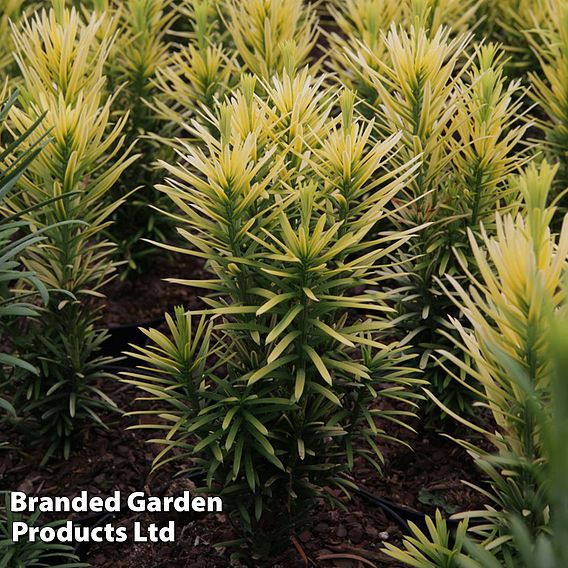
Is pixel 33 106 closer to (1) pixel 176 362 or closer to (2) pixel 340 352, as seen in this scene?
(1) pixel 176 362

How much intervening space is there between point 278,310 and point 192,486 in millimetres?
897

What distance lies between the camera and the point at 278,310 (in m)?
1.85

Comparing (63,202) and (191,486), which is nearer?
(63,202)

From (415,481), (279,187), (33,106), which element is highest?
(33,106)

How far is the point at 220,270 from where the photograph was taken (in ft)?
6.41

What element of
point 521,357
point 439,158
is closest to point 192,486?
point 439,158

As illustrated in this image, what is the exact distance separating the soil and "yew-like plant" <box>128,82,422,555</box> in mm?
241

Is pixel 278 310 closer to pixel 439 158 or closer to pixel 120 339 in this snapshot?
pixel 439 158

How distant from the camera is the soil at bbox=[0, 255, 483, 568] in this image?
91.0 inches

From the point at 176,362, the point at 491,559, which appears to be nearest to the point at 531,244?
the point at 491,559

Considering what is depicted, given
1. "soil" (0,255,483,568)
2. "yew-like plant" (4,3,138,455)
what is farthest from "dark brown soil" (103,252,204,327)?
"yew-like plant" (4,3,138,455)

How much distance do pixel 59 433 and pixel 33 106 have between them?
0.95 metres

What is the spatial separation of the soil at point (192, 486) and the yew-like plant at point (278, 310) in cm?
24

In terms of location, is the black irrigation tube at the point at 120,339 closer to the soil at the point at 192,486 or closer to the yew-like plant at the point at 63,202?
the soil at the point at 192,486
